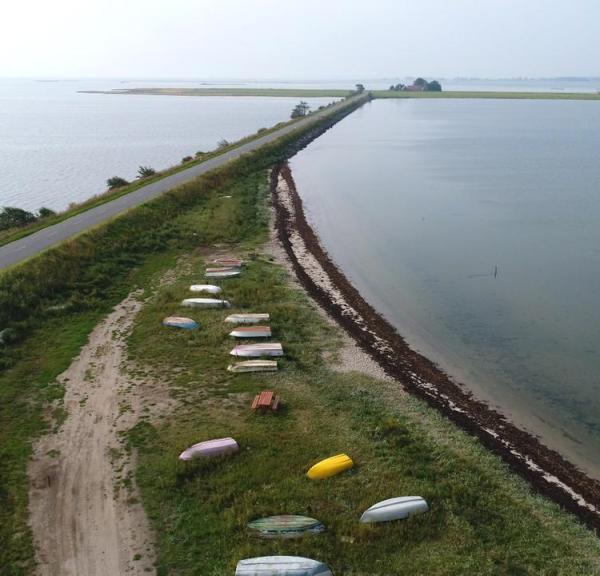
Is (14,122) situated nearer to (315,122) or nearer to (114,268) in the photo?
(315,122)

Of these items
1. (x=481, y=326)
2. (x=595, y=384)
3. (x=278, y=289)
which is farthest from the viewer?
(x=278, y=289)

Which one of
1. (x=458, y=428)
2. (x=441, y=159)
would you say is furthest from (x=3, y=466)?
(x=441, y=159)

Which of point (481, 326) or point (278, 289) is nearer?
point (481, 326)

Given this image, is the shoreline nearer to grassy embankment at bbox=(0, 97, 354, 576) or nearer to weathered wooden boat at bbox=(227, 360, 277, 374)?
weathered wooden boat at bbox=(227, 360, 277, 374)

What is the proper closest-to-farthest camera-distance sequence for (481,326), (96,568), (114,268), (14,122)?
(96,568) → (481,326) → (114,268) → (14,122)

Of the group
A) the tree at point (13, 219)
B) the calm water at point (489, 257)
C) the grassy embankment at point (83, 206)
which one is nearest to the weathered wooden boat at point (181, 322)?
the calm water at point (489, 257)

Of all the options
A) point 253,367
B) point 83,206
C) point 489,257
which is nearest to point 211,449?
point 253,367

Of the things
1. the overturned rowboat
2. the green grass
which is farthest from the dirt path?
the overturned rowboat
